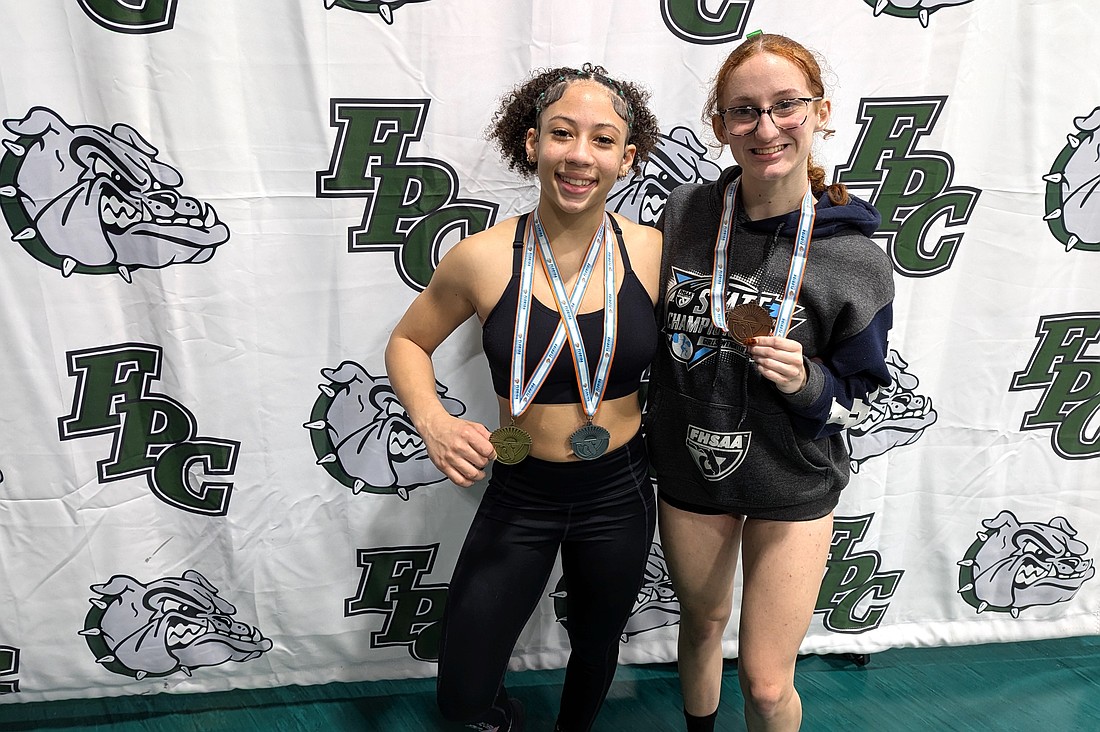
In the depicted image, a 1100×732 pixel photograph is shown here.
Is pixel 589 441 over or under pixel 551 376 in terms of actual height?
under

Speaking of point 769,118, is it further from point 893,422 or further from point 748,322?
point 893,422

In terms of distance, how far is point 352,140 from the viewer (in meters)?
2.13

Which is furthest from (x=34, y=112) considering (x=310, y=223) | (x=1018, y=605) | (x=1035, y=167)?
(x=1018, y=605)

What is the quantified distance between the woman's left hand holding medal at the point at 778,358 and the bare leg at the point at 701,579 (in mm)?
492

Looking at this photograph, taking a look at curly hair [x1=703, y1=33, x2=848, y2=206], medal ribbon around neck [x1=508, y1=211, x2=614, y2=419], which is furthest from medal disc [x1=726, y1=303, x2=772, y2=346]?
curly hair [x1=703, y1=33, x2=848, y2=206]

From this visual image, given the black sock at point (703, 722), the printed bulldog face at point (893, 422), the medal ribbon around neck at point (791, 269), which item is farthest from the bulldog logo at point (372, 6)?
the black sock at point (703, 722)

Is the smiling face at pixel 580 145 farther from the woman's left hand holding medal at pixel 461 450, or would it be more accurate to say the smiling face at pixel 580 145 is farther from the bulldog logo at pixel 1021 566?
the bulldog logo at pixel 1021 566

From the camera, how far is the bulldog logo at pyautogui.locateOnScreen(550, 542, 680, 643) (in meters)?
2.70

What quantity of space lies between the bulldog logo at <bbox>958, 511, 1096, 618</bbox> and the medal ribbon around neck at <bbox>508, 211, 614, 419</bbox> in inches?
73.0

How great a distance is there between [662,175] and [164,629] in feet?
6.66

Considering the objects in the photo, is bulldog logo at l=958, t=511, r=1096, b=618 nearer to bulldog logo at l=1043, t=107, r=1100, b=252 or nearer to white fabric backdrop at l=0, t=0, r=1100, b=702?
white fabric backdrop at l=0, t=0, r=1100, b=702

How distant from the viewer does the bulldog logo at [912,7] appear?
2.21 metres

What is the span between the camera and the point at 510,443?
184 cm

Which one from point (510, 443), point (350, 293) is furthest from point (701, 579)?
point (350, 293)
